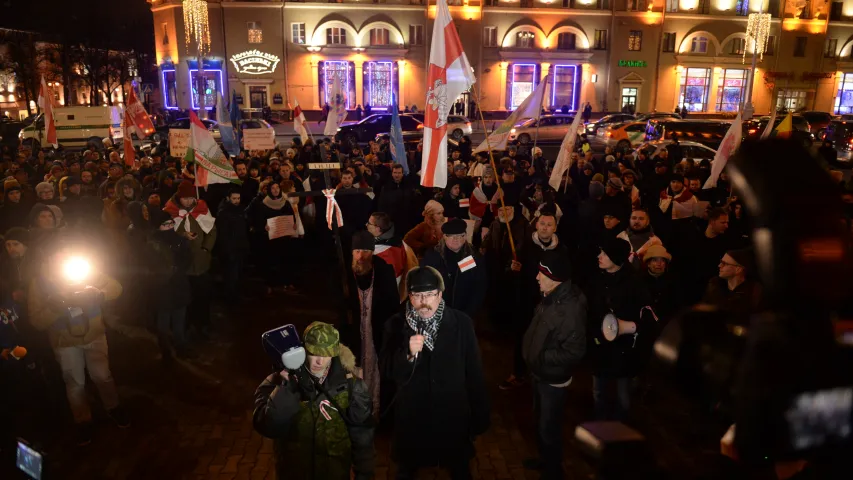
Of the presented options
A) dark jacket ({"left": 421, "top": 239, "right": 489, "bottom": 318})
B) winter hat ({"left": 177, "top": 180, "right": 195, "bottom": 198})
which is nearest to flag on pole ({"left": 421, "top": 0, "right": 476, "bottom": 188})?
dark jacket ({"left": 421, "top": 239, "right": 489, "bottom": 318})

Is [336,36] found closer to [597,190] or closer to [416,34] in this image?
[416,34]

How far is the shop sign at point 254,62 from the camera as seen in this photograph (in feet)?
138

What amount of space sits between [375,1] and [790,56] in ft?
108

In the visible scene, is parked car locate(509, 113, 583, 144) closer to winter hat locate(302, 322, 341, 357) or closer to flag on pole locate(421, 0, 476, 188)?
flag on pole locate(421, 0, 476, 188)

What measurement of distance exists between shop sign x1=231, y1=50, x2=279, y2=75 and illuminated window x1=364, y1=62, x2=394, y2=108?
21.9 ft

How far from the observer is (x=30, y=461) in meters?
2.54

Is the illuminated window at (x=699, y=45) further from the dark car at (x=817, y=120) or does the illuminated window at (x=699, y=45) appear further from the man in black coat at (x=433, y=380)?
the man in black coat at (x=433, y=380)

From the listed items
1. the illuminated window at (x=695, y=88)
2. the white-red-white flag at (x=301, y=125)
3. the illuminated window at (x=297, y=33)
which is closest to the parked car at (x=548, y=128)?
the white-red-white flag at (x=301, y=125)

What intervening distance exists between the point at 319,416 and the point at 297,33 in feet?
142

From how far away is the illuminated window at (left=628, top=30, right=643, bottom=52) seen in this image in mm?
45094

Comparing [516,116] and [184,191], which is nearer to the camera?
[184,191]

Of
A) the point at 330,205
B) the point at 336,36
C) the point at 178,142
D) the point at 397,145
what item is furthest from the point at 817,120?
the point at 330,205

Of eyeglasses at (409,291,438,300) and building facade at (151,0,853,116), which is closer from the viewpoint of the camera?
eyeglasses at (409,291,438,300)

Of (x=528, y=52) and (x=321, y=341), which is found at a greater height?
(x=528, y=52)
